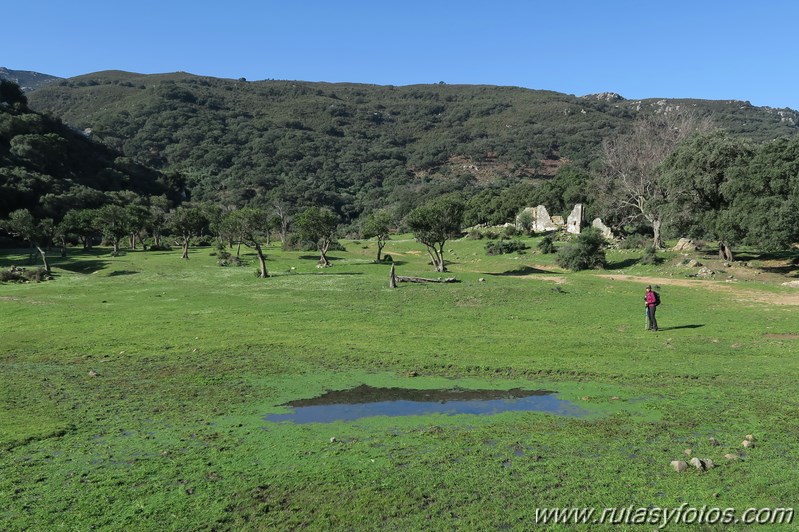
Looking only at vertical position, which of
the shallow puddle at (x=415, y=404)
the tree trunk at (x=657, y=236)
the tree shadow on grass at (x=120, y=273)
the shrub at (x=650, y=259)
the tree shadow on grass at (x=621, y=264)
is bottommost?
the shallow puddle at (x=415, y=404)

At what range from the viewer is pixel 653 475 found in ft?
32.5

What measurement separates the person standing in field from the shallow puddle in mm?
10998

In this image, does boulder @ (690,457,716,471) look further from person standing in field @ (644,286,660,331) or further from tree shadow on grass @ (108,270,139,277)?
tree shadow on grass @ (108,270,139,277)

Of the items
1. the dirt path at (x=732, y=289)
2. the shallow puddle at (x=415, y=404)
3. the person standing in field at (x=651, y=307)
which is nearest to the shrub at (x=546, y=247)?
the dirt path at (x=732, y=289)

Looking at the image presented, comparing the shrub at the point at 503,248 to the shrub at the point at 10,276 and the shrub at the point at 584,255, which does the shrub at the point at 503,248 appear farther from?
the shrub at the point at 10,276

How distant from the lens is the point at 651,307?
2427cm

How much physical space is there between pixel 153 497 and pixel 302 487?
2.66 m

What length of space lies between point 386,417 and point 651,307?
Answer: 52.6 ft

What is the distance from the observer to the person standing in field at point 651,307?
23.9 m

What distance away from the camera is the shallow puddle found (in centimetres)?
1419

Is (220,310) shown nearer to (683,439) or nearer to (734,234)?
(683,439)

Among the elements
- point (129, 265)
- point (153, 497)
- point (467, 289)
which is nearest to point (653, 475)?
point (153, 497)

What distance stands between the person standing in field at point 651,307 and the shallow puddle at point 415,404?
36.1ft

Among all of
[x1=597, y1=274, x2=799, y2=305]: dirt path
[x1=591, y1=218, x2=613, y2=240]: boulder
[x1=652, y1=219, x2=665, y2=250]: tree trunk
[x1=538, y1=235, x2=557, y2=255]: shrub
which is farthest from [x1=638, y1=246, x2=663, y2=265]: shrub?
[x1=591, y1=218, x2=613, y2=240]: boulder
